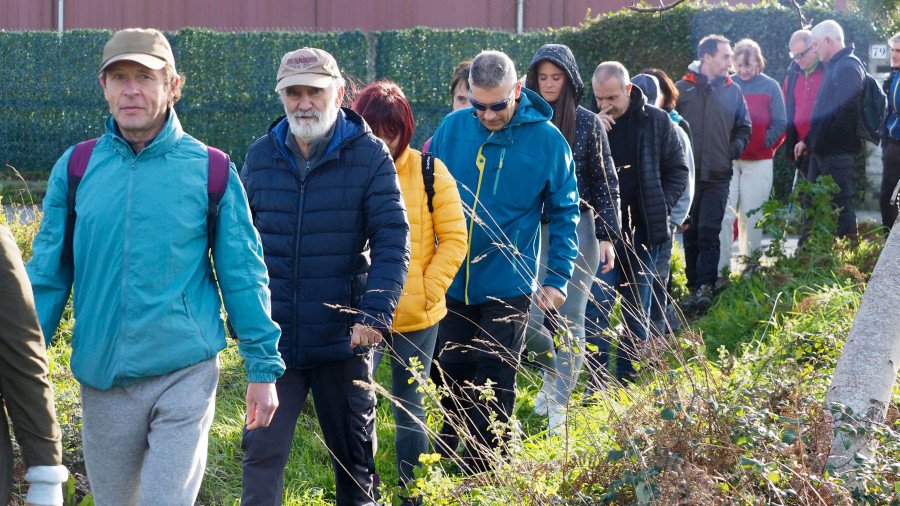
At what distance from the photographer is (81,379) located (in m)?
3.18

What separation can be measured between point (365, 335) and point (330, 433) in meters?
0.50

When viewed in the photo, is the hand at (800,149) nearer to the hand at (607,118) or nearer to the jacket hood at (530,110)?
the hand at (607,118)

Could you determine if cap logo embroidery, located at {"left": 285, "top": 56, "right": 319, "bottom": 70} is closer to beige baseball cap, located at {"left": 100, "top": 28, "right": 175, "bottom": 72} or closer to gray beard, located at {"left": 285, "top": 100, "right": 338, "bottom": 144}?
gray beard, located at {"left": 285, "top": 100, "right": 338, "bottom": 144}

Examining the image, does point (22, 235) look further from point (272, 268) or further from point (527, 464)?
point (527, 464)

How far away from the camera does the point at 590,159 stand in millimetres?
5770

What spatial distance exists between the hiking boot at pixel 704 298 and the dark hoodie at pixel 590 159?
9.92 ft

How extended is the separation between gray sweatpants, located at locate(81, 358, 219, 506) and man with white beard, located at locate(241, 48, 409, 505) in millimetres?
686

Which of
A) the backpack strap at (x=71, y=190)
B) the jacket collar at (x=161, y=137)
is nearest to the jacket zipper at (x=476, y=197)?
the jacket collar at (x=161, y=137)

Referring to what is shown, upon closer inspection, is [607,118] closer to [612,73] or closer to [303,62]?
[612,73]

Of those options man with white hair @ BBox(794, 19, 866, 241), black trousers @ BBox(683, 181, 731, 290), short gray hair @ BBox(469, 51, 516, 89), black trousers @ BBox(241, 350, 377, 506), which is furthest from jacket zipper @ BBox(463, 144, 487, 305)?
man with white hair @ BBox(794, 19, 866, 241)

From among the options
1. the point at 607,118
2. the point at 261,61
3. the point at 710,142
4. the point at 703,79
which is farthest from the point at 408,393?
the point at 261,61

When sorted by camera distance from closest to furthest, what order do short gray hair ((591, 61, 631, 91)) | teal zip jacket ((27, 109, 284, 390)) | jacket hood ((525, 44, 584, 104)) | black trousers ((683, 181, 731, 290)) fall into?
teal zip jacket ((27, 109, 284, 390)), jacket hood ((525, 44, 584, 104)), short gray hair ((591, 61, 631, 91)), black trousers ((683, 181, 731, 290))

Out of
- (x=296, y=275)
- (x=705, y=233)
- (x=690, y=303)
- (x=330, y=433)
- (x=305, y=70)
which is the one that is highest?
(x=305, y=70)

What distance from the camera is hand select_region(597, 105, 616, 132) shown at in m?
6.39
